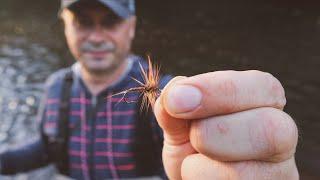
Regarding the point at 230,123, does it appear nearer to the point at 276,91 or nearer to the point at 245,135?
the point at 245,135

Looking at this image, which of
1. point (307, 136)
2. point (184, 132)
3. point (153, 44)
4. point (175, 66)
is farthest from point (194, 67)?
point (184, 132)

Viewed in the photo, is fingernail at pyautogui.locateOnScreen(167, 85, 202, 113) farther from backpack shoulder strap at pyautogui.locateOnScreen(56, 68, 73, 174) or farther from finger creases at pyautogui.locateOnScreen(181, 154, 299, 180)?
backpack shoulder strap at pyautogui.locateOnScreen(56, 68, 73, 174)

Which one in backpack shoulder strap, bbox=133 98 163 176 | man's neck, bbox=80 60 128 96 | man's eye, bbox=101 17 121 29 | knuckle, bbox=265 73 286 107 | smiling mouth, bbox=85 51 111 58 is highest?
knuckle, bbox=265 73 286 107

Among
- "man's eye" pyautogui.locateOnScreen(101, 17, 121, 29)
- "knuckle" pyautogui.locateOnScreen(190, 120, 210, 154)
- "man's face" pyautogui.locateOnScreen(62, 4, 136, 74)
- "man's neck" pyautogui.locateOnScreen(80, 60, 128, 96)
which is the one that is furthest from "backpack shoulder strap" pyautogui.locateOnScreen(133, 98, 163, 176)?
"knuckle" pyautogui.locateOnScreen(190, 120, 210, 154)

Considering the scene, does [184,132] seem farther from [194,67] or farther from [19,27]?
[19,27]

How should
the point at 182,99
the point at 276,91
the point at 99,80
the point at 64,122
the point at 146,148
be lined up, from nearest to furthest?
1. the point at 182,99
2. the point at 276,91
3. the point at 146,148
4. the point at 64,122
5. the point at 99,80

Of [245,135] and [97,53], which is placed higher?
[245,135]

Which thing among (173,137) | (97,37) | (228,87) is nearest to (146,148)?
(97,37)

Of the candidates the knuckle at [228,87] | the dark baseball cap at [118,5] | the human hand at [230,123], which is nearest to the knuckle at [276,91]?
Result: the human hand at [230,123]

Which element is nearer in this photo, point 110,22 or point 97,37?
point 97,37
